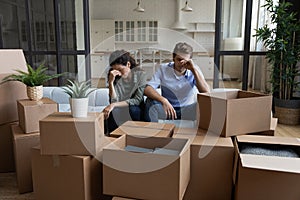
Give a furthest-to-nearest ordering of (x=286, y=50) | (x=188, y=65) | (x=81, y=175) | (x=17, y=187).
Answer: (x=286, y=50) → (x=188, y=65) → (x=17, y=187) → (x=81, y=175)

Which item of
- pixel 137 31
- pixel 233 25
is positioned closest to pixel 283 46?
pixel 233 25

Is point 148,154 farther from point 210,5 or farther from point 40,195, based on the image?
point 210,5

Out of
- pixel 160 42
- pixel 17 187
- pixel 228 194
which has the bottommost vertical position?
pixel 17 187

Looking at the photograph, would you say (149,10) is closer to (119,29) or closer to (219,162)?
(119,29)

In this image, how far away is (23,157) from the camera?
1.92 m

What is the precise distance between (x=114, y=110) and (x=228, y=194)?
1.04 m

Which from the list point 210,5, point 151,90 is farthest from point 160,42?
point 151,90

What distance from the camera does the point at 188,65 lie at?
84.6 inches

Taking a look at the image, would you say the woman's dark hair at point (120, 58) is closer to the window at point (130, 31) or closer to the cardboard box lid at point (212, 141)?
the cardboard box lid at point (212, 141)

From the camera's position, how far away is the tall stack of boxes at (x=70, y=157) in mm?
1476

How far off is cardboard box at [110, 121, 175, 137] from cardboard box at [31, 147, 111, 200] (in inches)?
10.4

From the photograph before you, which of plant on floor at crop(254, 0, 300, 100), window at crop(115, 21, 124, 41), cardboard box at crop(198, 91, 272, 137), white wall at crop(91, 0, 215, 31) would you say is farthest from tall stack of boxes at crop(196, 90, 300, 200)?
white wall at crop(91, 0, 215, 31)

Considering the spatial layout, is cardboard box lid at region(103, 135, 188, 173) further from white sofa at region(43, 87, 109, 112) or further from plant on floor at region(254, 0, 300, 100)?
plant on floor at region(254, 0, 300, 100)

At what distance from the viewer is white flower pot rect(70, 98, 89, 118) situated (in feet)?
4.98
